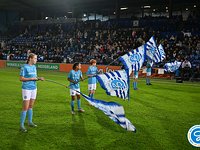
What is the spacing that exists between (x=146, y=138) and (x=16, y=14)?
49.2m

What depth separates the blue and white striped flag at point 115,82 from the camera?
7.89m

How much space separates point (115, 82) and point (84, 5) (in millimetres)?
36088

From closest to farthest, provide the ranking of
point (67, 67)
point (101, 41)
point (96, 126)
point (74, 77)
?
point (96, 126) → point (74, 77) → point (67, 67) → point (101, 41)

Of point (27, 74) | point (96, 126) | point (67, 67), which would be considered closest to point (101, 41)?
point (67, 67)

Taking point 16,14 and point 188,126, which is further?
point 16,14

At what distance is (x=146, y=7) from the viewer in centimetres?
3966

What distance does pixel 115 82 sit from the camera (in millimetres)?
7992

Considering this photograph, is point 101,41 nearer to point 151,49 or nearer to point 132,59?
point 151,49

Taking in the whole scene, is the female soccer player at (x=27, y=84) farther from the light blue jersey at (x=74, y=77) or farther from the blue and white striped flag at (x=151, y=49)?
the blue and white striped flag at (x=151, y=49)

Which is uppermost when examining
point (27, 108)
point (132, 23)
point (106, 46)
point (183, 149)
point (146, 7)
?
point (146, 7)

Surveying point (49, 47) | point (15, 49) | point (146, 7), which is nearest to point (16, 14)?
point (15, 49)

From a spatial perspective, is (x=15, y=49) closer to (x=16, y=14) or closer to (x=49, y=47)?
(x=49, y=47)

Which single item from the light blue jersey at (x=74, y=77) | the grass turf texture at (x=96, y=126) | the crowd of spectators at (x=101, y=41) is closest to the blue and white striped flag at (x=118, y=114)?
the grass turf texture at (x=96, y=126)

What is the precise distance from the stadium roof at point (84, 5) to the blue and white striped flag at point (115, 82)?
2954cm
